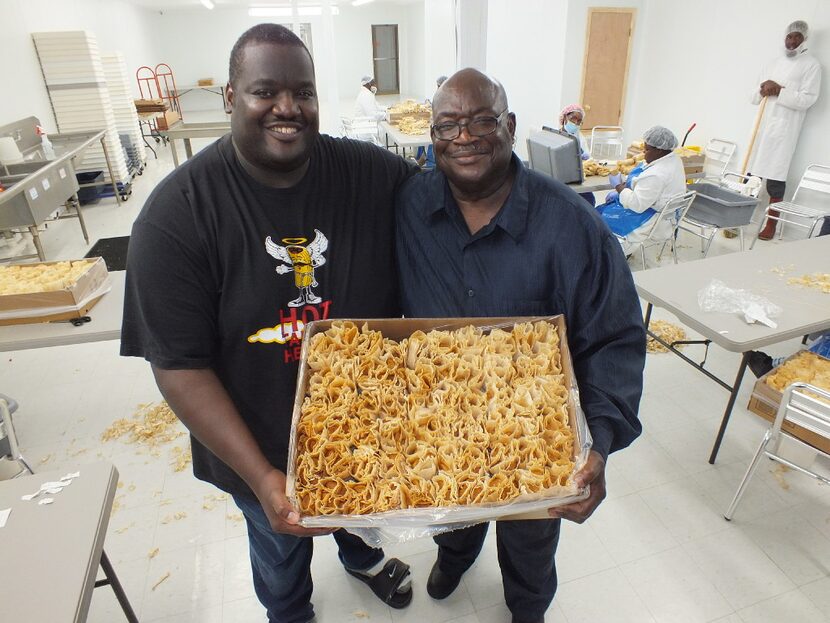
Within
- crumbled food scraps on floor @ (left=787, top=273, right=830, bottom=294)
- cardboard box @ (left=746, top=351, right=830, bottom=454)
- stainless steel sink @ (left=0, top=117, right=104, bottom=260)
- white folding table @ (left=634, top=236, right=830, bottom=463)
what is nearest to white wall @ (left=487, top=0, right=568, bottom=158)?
white folding table @ (left=634, top=236, right=830, bottom=463)

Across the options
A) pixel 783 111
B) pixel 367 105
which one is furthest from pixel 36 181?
pixel 783 111

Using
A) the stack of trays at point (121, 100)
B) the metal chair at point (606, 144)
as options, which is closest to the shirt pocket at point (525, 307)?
the metal chair at point (606, 144)

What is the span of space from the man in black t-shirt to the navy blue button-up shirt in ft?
0.44

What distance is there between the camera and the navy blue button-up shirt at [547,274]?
129 cm

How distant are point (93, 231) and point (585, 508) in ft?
22.4

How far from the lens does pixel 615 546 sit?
230 centimetres

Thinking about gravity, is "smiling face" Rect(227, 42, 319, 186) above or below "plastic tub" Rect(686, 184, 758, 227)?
above

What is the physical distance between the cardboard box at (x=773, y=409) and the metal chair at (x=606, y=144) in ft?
15.7

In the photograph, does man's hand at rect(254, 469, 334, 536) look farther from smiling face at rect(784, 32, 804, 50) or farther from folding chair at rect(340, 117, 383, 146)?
folding chair at rect(340, 117, 383, 146)

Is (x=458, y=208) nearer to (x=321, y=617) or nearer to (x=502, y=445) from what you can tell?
(x=502, y=445)

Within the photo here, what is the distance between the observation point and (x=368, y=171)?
4.67ft

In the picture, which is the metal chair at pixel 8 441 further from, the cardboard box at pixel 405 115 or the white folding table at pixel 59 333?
the cardboard box at pixel 405 115

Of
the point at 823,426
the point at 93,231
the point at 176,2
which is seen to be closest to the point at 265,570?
the point at 823,426

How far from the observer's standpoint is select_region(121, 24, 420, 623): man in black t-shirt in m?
1.14
